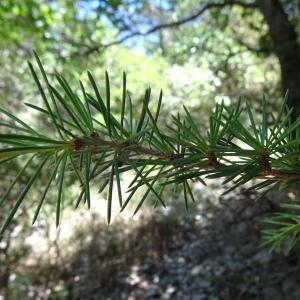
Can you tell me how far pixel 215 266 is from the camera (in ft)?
10.0

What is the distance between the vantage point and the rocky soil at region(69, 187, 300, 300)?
8.64 feet

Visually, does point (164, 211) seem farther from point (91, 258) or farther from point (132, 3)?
point (132, 3)

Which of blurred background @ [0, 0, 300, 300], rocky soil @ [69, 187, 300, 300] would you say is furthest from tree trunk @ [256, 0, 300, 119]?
rocky soil @ [69, 187, 300, 300]

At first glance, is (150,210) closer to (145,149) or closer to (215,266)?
(215,266)

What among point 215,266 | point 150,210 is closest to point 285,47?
point 215,266

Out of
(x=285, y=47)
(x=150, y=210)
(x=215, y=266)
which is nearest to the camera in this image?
(x=285, y=47)

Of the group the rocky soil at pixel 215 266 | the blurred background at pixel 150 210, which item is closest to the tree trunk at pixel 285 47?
the blurred background at pixel 150 210

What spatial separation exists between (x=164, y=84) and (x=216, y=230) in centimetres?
135

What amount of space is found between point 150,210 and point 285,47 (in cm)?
225

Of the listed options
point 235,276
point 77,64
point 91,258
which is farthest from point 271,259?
point 77,64

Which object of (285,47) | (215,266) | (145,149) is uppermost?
(285,47)

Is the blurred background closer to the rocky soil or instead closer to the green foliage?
the rocky soil

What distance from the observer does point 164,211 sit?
392 centimetres

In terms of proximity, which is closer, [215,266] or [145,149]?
[145,149]
